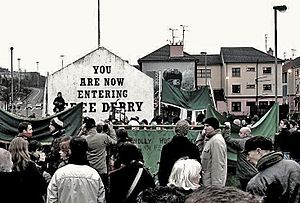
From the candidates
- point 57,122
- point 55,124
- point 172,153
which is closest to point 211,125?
point 172,153

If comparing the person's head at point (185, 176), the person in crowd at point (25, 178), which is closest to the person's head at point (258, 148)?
the person's head at point (185, 176)

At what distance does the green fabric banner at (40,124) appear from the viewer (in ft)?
50.6

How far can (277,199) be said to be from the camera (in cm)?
498

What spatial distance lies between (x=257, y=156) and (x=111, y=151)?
6.46 m

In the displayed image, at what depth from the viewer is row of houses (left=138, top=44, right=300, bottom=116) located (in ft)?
303

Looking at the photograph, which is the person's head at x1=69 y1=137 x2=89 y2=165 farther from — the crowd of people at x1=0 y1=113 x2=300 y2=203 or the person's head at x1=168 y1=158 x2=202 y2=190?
the person's head at x1=168 y1=158 x2=202 y2=190

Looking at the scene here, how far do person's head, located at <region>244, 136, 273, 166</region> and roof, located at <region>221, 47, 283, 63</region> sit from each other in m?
98.4

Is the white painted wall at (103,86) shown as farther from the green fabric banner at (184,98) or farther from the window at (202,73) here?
the window at (202,73)

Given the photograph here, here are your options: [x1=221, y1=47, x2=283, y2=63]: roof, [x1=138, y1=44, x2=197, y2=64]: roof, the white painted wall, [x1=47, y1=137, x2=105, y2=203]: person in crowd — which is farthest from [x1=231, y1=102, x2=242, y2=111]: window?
[x1=47, y1=137, x2=105, y2=203]: person in crowd

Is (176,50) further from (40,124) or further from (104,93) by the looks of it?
(40,124)

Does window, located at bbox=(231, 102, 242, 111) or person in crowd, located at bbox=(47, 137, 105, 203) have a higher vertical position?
window, located at bbox=(231, 102, 242, 111)

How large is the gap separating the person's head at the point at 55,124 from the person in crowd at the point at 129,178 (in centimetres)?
793

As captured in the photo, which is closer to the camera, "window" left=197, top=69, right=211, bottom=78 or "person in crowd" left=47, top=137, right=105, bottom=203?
"person in crowd" left=47, top=137, right=105, bottom=203

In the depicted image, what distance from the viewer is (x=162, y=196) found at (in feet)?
12.3
